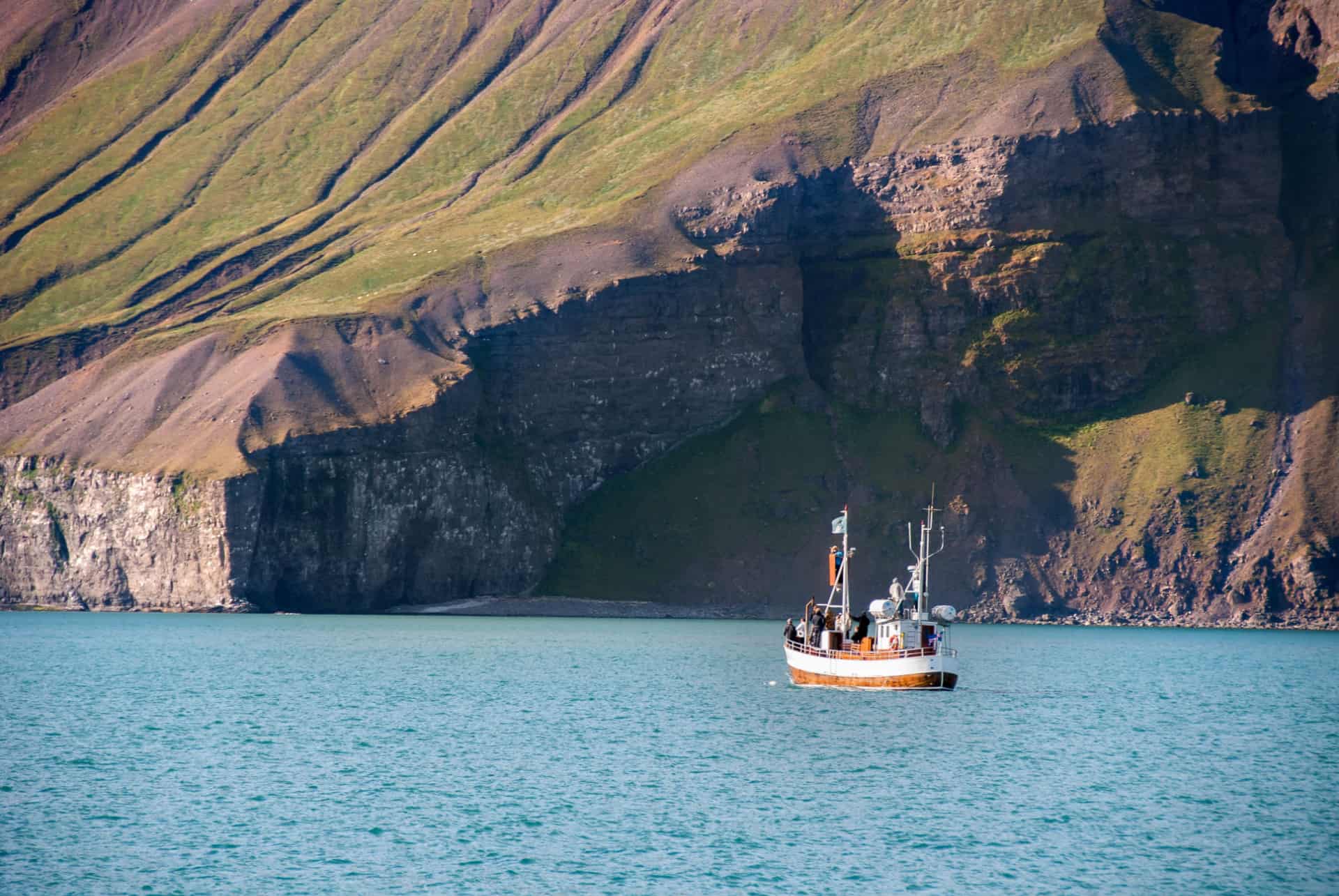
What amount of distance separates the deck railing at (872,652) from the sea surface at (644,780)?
2550mm

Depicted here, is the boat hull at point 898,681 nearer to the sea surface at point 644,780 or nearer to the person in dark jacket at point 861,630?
the sea surface at point 644,780

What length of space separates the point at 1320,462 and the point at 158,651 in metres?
135

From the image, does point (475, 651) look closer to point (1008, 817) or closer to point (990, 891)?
point (1008, 817)

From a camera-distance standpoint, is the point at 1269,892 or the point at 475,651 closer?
the point at 1269,892

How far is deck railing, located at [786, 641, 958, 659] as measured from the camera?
99000 millimetres

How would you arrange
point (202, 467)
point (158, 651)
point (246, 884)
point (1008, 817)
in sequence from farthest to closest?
point (202, 467)
point (158, 651)
point (1008, 817)
point (246, 884)

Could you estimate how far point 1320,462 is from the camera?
650ft

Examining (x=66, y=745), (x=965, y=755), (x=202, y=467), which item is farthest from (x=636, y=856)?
(x=202, y=467)

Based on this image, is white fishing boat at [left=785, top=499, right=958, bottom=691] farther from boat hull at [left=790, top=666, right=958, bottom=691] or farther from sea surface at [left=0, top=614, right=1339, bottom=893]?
sea surface at [left=0, top=614, right=1339, bottom=893]

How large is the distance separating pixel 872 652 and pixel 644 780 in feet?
116

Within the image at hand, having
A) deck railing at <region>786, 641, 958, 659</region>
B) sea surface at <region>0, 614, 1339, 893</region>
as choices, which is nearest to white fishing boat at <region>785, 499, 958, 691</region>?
deck railing at <region>786, 641, 958, 659</region>

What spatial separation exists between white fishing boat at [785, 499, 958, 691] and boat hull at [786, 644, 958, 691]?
42mm

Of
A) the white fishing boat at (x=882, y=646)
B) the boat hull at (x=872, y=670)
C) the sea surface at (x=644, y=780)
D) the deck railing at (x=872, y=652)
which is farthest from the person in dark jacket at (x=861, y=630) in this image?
the sea surface at (x=644, y=780)

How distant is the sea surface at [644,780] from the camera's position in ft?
172
